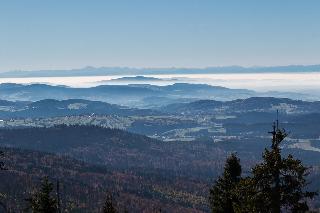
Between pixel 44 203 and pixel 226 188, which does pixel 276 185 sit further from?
pixel 44 203

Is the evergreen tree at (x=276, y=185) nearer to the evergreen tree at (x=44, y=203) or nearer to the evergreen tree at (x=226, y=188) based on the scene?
the evergreen tree at (x=226, y=188)

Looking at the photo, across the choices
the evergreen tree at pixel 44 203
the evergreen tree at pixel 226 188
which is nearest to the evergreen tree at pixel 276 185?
the evergreen tree at pixel 226 188

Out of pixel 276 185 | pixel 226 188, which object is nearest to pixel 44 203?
pixel 226 188

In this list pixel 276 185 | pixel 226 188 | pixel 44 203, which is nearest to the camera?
pixel 276 185

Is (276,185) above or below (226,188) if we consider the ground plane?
above

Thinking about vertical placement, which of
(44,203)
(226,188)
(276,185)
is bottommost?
(44,203)

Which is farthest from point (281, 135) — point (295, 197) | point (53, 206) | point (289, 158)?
point (53, 206)

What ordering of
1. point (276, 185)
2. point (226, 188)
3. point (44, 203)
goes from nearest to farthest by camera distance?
point (276, 185)
point (44, 203)
point (226, 188)

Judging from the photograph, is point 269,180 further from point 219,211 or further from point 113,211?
point 113,211
